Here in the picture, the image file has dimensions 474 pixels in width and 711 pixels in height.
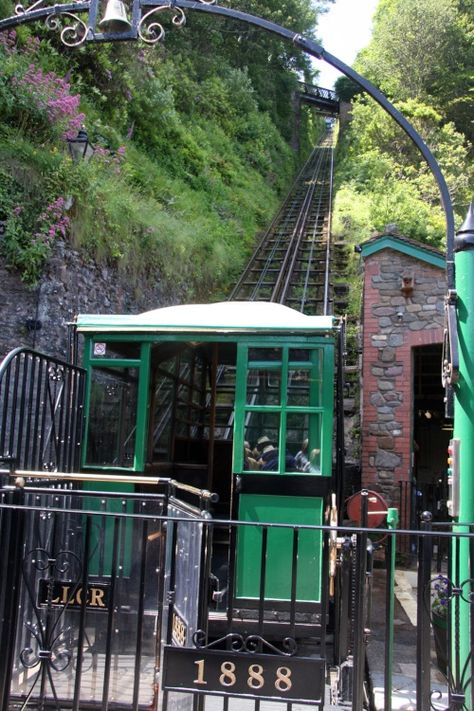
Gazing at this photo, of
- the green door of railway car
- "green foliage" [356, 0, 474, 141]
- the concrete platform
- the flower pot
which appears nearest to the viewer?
the concrete platform

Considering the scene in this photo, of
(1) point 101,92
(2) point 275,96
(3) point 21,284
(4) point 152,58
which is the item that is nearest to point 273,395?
(3) point 21,284

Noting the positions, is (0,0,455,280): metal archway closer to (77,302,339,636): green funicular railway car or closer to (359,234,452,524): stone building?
(77,302,339,636): green funicular railway car

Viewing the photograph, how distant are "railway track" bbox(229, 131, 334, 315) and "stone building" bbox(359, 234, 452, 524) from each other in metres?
3.07

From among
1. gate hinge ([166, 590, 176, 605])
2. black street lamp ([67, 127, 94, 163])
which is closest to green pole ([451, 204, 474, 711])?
gate hinge ([166, 590, 176, 605])

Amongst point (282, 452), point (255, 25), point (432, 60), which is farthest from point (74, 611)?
point (432, 60)

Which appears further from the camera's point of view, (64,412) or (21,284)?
(21,284)

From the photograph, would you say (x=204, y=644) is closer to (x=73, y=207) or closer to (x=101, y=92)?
(x=73, y=207)

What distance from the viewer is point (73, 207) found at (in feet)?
31.3

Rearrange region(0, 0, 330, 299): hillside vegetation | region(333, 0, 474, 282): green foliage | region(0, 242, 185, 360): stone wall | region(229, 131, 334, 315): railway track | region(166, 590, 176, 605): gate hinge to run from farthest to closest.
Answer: region(333, 0, 474, 282): green foliage
region(229, 131, 334, 315): railway track
region(0, 0, 330, 299): hillside vegetation
region(0, 242, 185, 360): stone wall
region(166, 590, 176, 605): gate hinge

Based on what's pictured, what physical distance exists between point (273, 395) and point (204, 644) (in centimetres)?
291

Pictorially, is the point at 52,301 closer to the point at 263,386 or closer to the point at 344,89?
the point at 263,386

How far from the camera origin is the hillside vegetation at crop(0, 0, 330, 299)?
9.34 meters

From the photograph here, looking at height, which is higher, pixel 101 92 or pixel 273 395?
pixel 101 92

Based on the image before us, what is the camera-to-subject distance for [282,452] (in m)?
5.72
